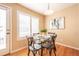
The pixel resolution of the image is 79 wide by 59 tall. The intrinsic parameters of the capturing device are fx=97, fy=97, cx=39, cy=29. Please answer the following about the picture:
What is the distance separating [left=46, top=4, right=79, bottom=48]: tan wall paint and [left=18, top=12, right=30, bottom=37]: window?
55cm

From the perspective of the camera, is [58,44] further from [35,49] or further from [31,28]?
[31,28]

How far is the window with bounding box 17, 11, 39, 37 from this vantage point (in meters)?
2.69

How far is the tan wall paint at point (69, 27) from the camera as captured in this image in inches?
110

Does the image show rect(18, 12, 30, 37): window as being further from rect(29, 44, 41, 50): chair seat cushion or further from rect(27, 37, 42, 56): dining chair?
rect(29, 44, 41, 50): chair seat cushion

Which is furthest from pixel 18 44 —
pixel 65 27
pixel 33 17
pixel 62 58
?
pixel 62 58

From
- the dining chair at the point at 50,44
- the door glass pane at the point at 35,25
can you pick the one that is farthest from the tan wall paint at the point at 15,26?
the dining chair at the point at 50,44

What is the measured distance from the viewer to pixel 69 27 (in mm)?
3439

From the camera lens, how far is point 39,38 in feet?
9.74

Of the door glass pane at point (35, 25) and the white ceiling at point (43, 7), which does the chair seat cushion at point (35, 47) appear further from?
the white ceiling at point (43, 7)

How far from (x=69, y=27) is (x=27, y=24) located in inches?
62.7

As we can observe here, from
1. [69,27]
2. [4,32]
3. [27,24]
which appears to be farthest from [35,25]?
[69,27]

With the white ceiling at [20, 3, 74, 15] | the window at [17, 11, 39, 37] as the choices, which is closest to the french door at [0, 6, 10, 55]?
the window at [17, 11, 39, 37]

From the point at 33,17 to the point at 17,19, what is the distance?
0.56 meters

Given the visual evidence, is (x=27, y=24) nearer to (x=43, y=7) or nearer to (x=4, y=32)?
(x=43, y=7)
